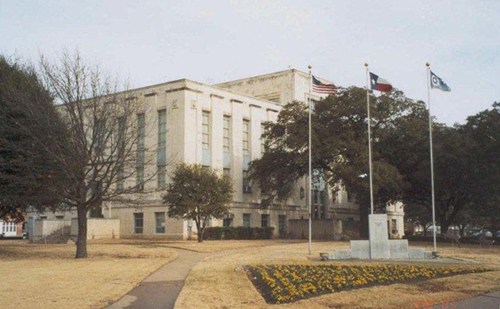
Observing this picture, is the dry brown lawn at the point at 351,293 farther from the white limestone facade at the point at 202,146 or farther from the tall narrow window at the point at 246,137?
the tall narrow window at the point at 246,137

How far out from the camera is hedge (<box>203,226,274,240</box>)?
5038 cm

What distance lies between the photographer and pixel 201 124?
56031 mm

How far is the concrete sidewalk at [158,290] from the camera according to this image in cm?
1383

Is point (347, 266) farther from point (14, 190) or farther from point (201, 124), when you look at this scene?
point (201, 124)

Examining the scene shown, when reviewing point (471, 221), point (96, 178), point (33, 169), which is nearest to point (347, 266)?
point (96, 178)

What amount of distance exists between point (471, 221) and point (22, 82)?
252 feet

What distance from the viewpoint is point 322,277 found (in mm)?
18188

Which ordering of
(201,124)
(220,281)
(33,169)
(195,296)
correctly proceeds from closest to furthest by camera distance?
(195,296)
(220,281)
(33,169)
(201,124)

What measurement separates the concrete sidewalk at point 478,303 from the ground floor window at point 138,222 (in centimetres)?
4389

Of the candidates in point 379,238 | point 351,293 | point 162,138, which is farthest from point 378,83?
point 162,138

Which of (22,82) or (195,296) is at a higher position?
(22,82)

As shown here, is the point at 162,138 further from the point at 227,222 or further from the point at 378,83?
the point at 378,83

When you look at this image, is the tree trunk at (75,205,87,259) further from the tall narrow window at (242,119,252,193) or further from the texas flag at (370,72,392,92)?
the tall narrow window at (242,119,252,193)

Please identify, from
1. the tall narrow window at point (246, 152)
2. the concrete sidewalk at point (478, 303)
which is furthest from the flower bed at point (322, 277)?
the tall narrow window at point (246, 152)
